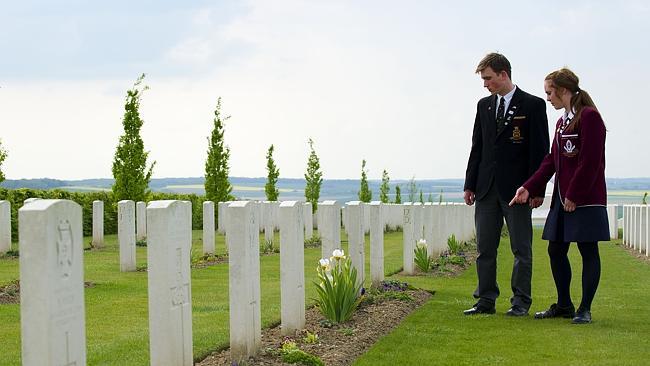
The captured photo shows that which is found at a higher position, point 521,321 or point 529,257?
point 529,257

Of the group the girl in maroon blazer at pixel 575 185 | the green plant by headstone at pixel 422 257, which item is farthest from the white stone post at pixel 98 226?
the girl in maroon blazer at pixel 575 185

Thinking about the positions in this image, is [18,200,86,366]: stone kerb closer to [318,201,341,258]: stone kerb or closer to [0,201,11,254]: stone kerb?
[318,201,341,258]: stone kerb

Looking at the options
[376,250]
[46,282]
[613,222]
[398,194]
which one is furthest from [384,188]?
[46,282]

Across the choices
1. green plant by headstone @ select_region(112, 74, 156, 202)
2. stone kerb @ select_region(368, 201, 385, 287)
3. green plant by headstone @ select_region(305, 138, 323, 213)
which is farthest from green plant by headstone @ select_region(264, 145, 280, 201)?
stone kerb @ select_region(368, 201, 385, 287)

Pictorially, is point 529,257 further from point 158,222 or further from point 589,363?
point 158,222

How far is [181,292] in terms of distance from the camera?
18.8 feet

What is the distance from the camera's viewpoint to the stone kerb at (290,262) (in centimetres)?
785

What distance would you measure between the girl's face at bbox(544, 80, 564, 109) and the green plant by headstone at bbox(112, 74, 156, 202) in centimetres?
1690

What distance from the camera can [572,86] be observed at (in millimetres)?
8859

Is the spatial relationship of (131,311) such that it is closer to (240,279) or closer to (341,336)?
(341,336)

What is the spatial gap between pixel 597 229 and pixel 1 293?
7.64 m

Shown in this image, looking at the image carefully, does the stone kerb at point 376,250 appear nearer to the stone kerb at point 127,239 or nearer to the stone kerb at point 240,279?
the stone kerb at point 240,279

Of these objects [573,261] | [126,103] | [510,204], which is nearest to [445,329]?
[510,204]

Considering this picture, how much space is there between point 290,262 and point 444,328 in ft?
5.89
